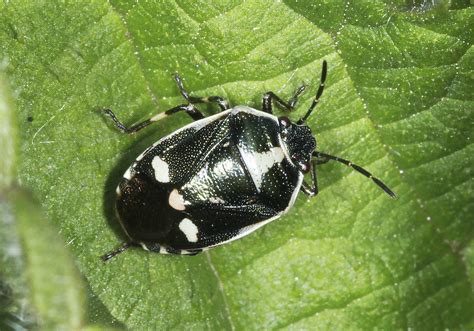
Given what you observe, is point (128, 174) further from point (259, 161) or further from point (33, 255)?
point (33, 255)

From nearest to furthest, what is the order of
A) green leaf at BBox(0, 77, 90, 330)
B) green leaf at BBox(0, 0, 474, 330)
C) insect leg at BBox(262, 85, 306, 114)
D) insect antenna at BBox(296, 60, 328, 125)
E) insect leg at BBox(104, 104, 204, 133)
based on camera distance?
1. green leaf at BBox(0, 77, 90, 330)
2. green leaf at BBox(0, 0, 474, 330)
3. insect leg at BBox(104, 104, 204, 133)
4. insect antenna at BBox(296, 60, 328, 125)
5. insect leg at BBox(262, 85, 306, 114)

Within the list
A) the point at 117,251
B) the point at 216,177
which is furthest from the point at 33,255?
the point at 216,177

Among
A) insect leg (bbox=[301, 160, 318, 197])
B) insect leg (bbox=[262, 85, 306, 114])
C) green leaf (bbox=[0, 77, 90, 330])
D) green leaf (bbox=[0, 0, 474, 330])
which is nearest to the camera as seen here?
green leaf (bbox=[0, 77, 90, 330])

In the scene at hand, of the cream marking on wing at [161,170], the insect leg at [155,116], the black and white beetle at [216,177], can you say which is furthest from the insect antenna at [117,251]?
the insect leg at [155,116]

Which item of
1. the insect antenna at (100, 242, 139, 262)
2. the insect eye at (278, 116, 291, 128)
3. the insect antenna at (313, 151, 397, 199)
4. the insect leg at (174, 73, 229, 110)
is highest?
the insect leg at (174, 73, 229, 110)

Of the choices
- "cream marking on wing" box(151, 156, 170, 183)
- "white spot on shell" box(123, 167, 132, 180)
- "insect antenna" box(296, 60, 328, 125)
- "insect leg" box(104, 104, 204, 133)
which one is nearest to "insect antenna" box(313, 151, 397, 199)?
"insect antenna" box(296, 60, 328, 125)

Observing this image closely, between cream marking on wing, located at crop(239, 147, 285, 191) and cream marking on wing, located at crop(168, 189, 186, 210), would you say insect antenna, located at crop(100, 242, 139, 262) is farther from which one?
cream marking on wing, located at crop(239, 147, 285, 191)

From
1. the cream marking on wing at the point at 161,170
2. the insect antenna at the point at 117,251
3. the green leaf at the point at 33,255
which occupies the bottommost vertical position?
the insect antenna at the point at 117,251

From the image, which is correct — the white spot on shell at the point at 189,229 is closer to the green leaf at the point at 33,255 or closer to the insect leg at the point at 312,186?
the insect leg at the point at 312,186
